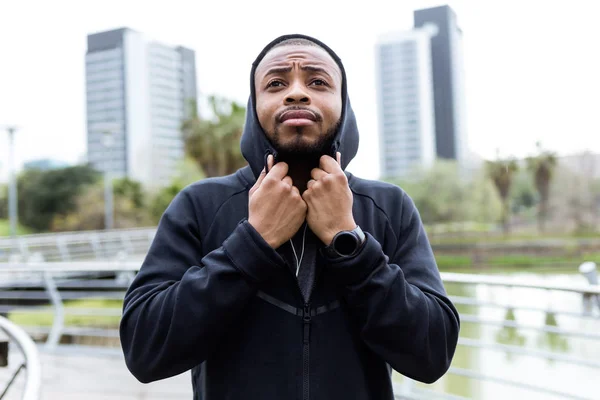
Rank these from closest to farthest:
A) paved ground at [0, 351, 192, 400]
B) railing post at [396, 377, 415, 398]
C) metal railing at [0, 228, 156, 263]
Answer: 1. railing post at [396, 377, 415, 398]
2. paved ground at [0, 351, 192, 400]
3. metal railing at [0, 228, 156, 263]

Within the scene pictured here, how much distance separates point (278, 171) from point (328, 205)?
10cm

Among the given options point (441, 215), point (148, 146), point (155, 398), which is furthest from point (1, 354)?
point (148, 146)

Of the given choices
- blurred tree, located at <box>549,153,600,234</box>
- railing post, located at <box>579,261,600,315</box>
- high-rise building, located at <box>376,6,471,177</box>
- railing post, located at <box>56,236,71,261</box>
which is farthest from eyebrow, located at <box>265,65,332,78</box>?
high-rise building, located at <box>376,6,471,177</box>

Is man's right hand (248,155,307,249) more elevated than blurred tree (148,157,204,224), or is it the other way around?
blurred tree (148,157,204,224)

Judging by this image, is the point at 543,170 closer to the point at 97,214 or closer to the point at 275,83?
the point at 97,214

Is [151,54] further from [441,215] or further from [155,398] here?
[155,398]

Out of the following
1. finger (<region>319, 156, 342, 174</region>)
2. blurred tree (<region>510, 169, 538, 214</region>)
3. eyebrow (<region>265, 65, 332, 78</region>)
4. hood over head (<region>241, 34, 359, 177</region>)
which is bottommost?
finger (<region>319, 156, 342, 174</region>)

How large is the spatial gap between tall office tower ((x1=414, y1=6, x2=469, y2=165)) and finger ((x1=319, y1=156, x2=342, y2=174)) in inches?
2140

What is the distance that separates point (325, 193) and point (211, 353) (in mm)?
340

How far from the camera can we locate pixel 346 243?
920 millimetres

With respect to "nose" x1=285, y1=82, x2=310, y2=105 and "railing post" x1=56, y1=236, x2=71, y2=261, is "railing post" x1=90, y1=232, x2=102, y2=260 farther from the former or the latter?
"nose" x1=285, y1=82, x2=310, y2=105

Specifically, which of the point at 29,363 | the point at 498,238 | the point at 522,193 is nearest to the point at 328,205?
the point at 29,363

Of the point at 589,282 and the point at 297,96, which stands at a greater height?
the point at 297,96

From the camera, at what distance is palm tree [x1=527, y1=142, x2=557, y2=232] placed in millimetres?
32375
